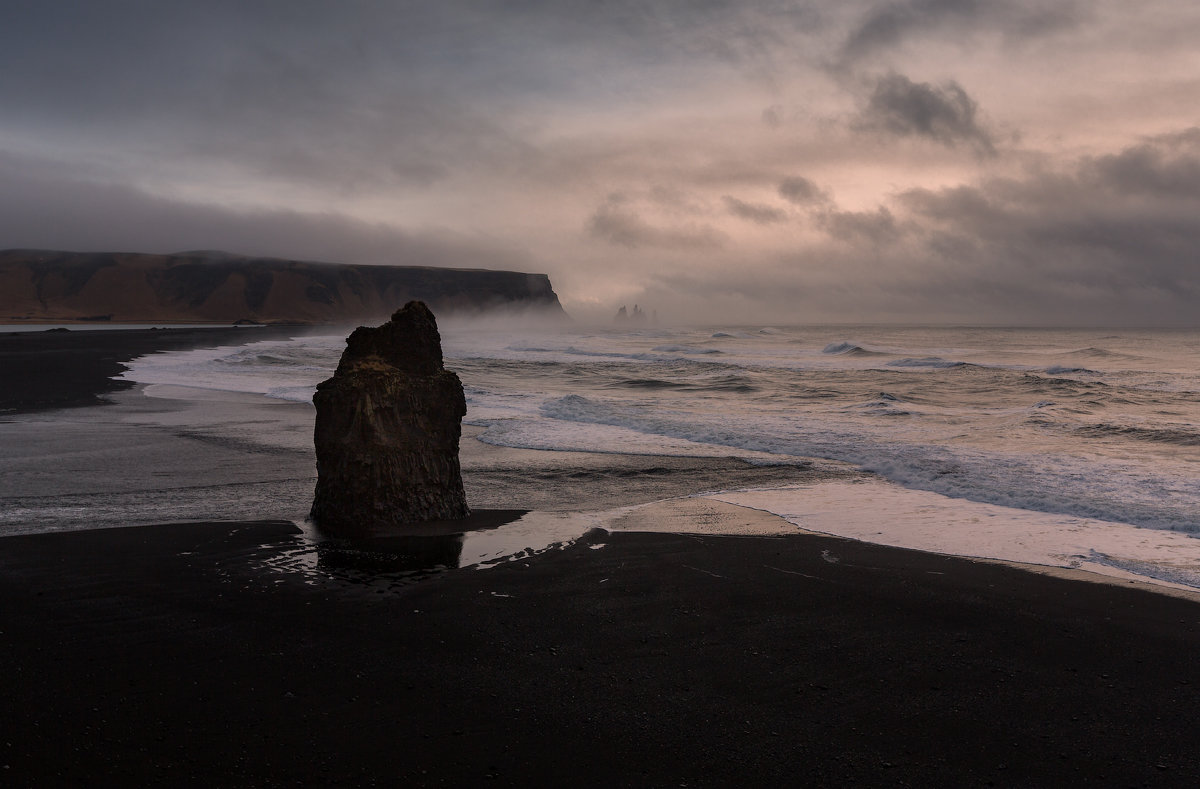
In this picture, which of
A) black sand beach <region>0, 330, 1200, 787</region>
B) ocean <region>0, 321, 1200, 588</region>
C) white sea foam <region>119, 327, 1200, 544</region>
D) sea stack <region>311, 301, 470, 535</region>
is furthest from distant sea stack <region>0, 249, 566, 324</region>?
black sand beach <region>0, 330, 1200, 787</region>

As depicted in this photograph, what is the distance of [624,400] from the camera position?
72.5 feet

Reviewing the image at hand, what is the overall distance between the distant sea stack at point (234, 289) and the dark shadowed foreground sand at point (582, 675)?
510ft

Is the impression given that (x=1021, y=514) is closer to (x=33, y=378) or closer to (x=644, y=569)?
(x=644, y=569)

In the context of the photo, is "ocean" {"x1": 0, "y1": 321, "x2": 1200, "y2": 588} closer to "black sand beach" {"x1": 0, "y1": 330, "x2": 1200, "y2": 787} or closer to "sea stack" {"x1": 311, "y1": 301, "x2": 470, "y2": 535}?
"sea stack" {"x1": 311, "y1": 301, "x2": 470, "y2": 535}

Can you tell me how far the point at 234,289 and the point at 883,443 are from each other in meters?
185

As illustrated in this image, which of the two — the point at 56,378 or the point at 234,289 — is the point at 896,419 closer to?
the point at 56,378

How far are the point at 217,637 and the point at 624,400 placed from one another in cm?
1775

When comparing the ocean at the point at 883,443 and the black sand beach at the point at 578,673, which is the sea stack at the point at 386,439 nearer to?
the black sand beach at the point at 578,673

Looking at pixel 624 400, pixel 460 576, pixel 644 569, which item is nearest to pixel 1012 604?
pixel 644 569

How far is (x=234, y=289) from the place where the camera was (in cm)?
17500

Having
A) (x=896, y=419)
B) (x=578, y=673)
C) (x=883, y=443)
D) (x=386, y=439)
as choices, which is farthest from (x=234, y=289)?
(x=578, y=673)

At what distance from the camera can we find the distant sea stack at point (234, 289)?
156 meters

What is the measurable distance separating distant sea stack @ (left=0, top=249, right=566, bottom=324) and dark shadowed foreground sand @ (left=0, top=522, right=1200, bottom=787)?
15554 cm

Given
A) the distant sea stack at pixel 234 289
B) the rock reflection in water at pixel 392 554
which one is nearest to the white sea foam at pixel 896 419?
the rock reflection in water at pixel 392 554
